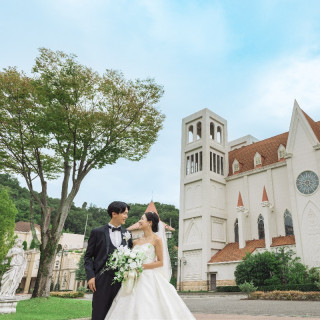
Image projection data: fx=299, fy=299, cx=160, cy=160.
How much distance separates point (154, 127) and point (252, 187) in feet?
82.2

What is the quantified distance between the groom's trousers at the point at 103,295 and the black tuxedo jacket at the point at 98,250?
0.13 meters

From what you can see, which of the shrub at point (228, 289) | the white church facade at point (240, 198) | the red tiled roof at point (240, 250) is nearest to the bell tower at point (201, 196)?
the white church facade at point (240, 198)

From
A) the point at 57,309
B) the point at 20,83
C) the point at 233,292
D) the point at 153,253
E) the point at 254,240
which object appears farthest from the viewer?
the point at 254,240

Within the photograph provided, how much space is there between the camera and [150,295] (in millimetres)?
4430

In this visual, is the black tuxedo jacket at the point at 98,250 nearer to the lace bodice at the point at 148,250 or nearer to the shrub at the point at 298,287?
the lace bodice at the point at 148,250

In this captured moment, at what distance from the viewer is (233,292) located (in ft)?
94.9

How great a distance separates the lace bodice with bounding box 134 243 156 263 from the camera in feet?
15.4

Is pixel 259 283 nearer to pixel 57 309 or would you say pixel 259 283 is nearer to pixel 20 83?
pixel 57 309

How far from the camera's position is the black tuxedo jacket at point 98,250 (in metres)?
4.21

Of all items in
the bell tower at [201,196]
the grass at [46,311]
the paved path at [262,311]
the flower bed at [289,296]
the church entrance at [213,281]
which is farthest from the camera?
the bell tower at [201,196]

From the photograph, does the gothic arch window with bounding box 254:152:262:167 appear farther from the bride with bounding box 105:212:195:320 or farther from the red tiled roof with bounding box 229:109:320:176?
the bride with bounding box 105:212:195:320

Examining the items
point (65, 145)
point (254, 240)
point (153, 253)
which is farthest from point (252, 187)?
point (153, 253)

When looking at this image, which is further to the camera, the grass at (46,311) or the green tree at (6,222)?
the green tree at (6,222)

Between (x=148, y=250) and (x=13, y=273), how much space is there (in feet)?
31.9
